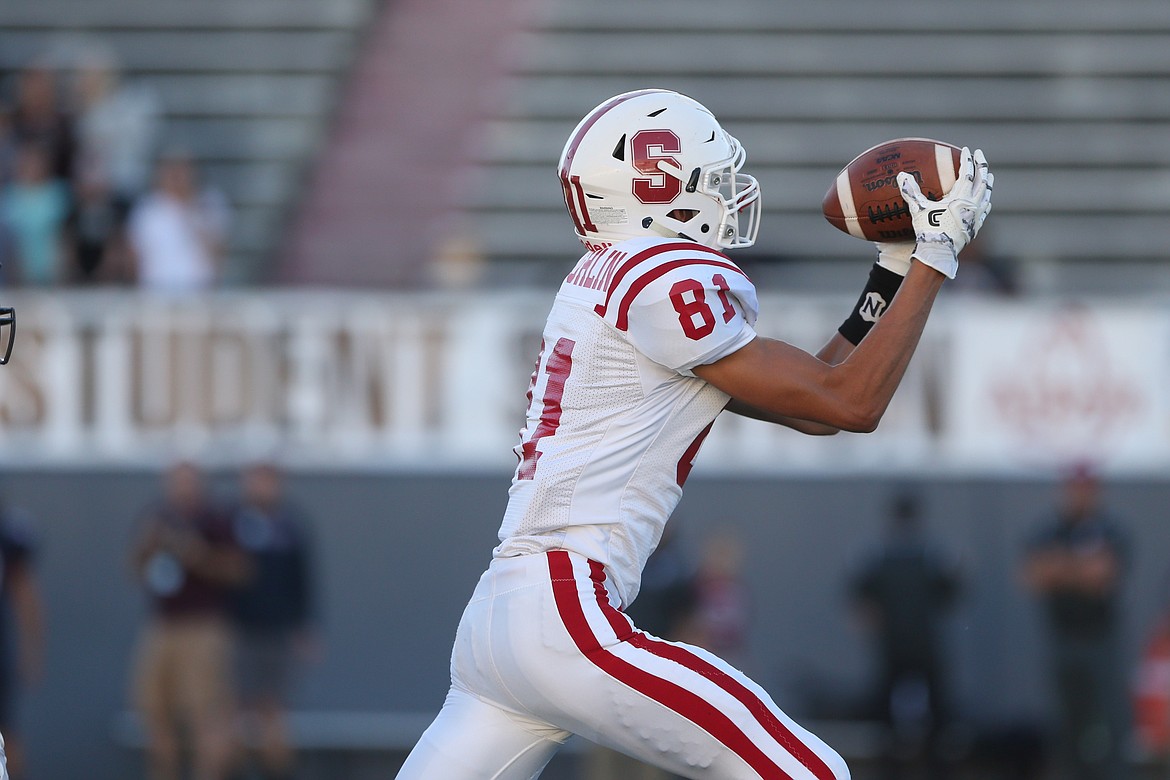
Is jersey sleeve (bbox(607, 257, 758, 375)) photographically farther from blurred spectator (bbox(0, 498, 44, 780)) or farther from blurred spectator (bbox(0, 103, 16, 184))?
blurred spectator (bbox(0, 103, 16, 184))

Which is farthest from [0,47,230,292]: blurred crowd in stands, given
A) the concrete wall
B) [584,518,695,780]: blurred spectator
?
[584,518,695,780]: blurred spectator

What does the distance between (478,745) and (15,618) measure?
5.60 meters

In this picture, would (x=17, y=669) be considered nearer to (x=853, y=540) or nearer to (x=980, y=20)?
(x=853, y=540)

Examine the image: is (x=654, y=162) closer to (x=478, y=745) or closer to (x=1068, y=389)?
(x=478, y=745)

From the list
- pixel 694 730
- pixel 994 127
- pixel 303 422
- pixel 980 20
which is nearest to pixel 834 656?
pixel 303 422

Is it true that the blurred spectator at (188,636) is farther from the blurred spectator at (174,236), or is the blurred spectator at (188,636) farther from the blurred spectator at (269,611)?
the blurred spectator at (174,236)

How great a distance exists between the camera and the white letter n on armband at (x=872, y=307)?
142 inches

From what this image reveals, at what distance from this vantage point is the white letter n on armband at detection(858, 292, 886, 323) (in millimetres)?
3615

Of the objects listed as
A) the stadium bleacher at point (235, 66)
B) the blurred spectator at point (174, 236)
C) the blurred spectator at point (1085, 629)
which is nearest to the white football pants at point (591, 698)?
the blurred spectator at point (1085, 629)

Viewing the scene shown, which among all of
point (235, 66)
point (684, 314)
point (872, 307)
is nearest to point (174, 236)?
point (235, 66)

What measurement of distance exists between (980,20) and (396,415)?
4.84m

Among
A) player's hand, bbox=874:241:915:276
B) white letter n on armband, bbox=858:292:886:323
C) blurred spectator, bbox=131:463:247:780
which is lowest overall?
blurred spectator, bbox=131:463:247:780

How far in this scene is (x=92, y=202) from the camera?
9500 mm

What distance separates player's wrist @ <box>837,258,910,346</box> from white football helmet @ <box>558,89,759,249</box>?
0.42 meters
